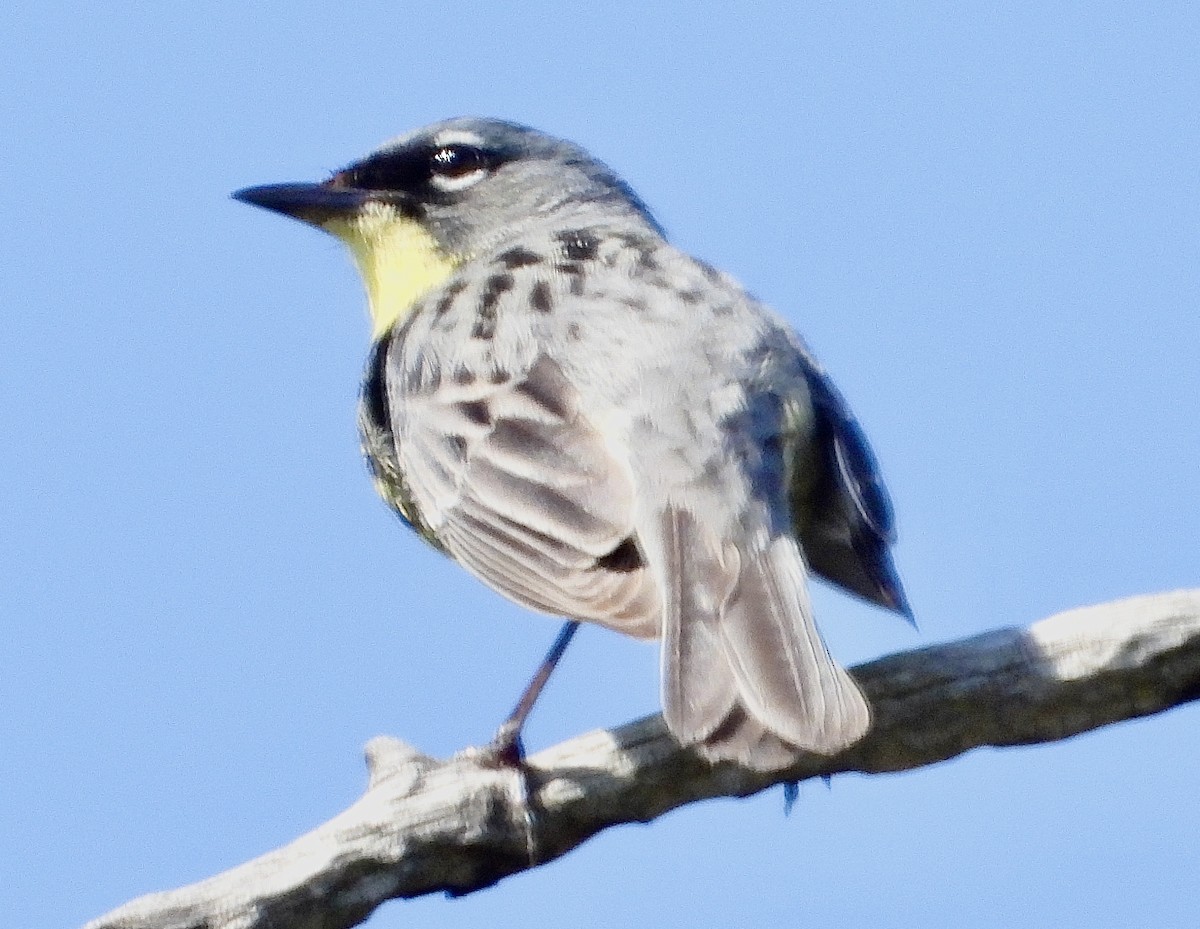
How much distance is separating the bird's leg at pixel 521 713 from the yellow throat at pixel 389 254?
2.09m

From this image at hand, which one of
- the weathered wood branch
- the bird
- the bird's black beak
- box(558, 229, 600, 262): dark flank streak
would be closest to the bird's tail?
the bird

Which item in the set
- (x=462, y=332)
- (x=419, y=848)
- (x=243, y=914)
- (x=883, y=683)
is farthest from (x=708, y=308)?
(x=243, y=914)

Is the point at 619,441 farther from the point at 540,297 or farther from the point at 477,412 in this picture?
the point at 540,297

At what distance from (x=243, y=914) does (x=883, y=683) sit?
221 centimetres

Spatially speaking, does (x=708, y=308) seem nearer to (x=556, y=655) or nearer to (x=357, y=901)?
(x=556, y=655)

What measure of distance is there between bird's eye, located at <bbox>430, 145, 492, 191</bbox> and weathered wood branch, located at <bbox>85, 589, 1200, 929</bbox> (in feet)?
13.0

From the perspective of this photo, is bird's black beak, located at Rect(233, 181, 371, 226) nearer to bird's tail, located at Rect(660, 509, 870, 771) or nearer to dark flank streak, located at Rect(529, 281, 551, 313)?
dark flank streak, located at Rect(529, 281, 551, 313)

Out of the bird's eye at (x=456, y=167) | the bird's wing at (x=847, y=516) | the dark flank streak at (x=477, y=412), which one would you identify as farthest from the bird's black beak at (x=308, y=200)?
the bird's wing at (x=847, y=516)

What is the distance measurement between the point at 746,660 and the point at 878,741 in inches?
27.6

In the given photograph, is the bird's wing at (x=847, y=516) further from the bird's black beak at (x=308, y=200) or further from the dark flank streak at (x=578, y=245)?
the bird's black beak at (x=308, y=200)

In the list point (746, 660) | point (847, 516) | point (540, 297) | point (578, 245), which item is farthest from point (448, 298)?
point (746, 660)

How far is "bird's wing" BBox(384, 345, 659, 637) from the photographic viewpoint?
6574 mm

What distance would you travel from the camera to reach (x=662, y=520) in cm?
676

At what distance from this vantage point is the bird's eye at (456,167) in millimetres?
9938
